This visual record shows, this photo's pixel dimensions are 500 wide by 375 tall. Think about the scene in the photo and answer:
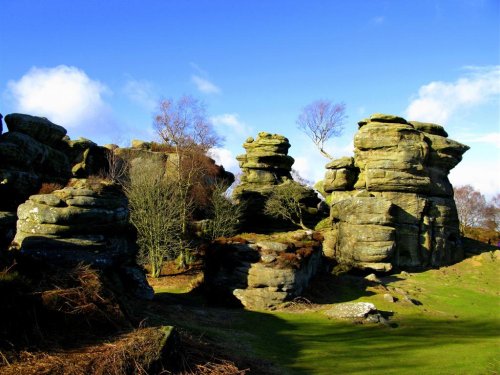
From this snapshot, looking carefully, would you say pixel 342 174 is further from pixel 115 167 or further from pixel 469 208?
pixel 469 208

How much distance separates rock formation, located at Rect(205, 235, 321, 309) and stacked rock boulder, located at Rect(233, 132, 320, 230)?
890 inches

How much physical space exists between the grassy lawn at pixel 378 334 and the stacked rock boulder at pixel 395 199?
6530 millimetres

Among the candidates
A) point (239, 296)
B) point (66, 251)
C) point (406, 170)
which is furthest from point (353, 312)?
point (406, 170)

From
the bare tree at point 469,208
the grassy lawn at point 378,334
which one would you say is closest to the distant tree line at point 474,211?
the bare tree at point 469,208

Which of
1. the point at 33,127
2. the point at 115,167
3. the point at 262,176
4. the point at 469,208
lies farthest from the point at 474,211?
the point at 33,127

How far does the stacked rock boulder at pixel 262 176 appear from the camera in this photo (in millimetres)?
47562

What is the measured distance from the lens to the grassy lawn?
12.0m

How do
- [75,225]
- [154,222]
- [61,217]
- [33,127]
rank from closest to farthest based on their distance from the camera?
[61,217] → [75,225] → [33,127] → [154,222]

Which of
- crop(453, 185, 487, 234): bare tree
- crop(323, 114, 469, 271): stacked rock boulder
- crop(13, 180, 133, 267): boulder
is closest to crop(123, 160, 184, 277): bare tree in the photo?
crop(323, 114, 469, 271): stacked rock boulder

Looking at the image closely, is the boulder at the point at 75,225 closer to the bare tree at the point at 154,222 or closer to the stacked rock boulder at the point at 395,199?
the bare tree at the point at 154,222

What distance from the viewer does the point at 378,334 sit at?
16875mm

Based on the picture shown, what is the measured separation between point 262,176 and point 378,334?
117ft

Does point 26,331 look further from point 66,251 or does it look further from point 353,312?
point 353,312

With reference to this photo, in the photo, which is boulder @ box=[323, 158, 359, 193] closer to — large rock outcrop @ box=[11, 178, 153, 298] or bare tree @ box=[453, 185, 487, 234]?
large rock outcrop @ box=[11, 178, 153, 298]
